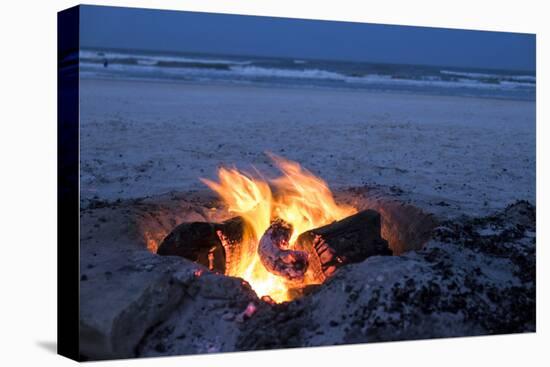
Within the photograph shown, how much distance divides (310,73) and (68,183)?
205 cm

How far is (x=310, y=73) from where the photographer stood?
20.3ft

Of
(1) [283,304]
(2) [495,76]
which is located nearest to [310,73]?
(2) [495,76]

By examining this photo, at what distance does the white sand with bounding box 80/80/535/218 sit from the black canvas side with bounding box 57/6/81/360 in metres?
0.38

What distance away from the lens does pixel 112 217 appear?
5848mm

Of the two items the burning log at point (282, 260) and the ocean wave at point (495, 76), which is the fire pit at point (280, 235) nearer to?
the burning log at point (282, 260)

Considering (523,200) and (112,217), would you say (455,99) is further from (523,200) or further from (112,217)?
(112,217)

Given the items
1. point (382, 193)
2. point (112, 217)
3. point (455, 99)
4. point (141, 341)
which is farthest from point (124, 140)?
point (455, 99)

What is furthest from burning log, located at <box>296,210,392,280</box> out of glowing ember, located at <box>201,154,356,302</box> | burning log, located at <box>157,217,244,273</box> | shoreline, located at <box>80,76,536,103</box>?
shoreline, located at <box>80,76,536,103</box>

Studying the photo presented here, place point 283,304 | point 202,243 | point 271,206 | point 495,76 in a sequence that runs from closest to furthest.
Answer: point 283,304 < point 202,243 < point 271,206 < point 495,76

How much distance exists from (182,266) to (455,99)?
2.70m

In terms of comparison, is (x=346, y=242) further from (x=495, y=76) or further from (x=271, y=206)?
(x=495, y=76)

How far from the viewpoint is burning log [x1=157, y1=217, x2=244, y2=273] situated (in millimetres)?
5789

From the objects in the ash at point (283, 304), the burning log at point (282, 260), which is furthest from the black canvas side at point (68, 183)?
the burning log at point (282, 260)

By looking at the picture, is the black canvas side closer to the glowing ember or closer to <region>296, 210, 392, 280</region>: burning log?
the glowing ember
